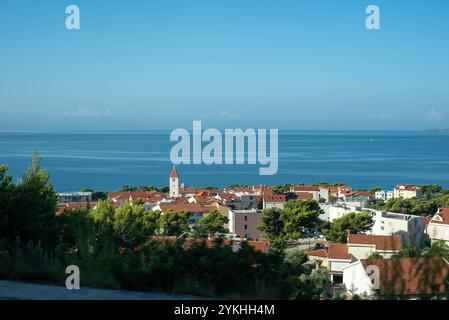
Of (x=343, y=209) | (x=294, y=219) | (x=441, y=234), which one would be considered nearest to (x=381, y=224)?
(x=441, y=234)

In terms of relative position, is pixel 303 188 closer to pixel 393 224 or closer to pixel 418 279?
pixel 393 224

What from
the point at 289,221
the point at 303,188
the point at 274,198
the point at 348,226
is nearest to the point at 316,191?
the point at 303,188

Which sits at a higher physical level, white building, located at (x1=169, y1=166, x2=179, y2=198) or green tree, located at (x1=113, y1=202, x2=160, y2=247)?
white building, located at (x1=169, y1=166, x2=179, y2=198)

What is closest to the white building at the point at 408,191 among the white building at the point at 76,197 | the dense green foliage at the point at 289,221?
the dense green foliage at the point at 289,221

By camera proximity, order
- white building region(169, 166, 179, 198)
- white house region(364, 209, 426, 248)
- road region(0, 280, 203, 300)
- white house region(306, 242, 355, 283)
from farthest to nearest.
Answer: white building region(169, 166, 179, 198)
white house region(364, 209, 426, 248)
white house region(306, 242, 355, 283)
road region(0, 280, 203, 300)

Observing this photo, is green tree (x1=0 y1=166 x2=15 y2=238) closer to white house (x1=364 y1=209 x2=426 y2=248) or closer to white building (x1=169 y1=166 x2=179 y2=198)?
white house (x1=364 y1=209 x2=426 y2=248)

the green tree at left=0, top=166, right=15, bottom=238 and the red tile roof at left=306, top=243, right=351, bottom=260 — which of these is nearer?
the green tree at left=0, top=166, right=15, bottom=238

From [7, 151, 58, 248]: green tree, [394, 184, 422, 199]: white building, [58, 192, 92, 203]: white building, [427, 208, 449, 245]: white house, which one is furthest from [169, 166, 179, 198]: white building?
[7, 151, 58, 248]: green tree

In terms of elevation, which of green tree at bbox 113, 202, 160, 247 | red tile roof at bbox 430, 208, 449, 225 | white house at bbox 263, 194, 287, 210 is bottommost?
green tree at bbox 113, 202, 160, 247

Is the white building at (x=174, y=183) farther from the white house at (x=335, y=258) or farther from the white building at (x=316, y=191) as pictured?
the white house at (x=335, y=258)
